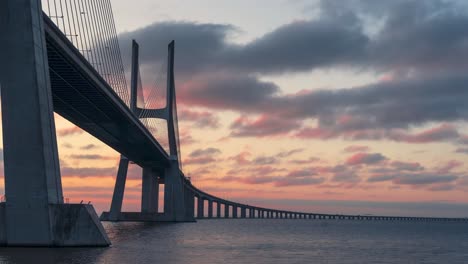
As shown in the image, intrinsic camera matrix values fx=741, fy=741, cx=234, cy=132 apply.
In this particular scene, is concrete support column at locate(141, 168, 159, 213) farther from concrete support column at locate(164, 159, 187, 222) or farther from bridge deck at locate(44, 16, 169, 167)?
bridge deck at locate(44, 16, 169, 167)

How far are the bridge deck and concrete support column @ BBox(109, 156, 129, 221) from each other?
16.0m

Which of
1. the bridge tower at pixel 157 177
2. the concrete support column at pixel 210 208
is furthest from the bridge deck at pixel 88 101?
the concrete support column at pixel 210 208

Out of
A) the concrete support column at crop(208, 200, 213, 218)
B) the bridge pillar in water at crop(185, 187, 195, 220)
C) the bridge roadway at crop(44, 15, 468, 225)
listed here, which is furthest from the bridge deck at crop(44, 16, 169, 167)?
the concrete support column at crop(208, 200, 213, 218)

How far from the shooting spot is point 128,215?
103438 mm

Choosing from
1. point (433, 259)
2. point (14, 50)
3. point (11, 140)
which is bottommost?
point (433, 259)

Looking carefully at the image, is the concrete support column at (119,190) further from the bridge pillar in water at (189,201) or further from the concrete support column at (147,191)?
the bridge pillar in water at (189,201)

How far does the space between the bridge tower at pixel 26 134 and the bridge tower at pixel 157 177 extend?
5453cm

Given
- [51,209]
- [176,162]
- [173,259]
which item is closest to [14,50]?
[51,209]

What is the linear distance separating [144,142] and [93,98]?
25.3 metres

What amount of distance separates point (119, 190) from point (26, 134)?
214ft

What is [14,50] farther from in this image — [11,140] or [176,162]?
[176,162]

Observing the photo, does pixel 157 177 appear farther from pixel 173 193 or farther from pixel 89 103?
pixel 89 103

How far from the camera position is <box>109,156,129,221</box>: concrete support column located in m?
94.1

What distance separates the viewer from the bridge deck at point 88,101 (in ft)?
118
